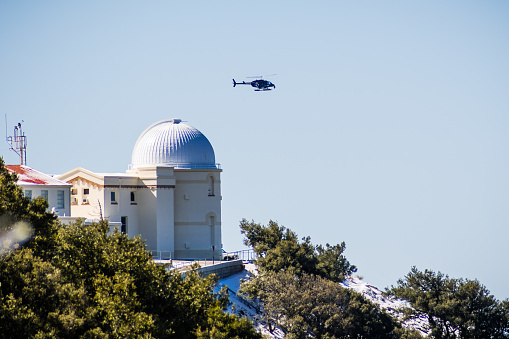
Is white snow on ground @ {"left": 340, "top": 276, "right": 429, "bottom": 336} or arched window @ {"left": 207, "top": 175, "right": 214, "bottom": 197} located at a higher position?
arched window @ {"left": 207, "top": 175, "right": 214, "bottom": 197}

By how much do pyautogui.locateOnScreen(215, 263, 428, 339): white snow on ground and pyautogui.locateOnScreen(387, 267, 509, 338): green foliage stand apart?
5.50ft

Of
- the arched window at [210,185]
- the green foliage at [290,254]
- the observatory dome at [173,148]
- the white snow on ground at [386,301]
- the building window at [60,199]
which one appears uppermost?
the observatory dome at [173,148]

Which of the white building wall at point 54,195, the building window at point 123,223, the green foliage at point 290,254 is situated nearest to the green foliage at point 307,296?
the green foliage at point 290,254

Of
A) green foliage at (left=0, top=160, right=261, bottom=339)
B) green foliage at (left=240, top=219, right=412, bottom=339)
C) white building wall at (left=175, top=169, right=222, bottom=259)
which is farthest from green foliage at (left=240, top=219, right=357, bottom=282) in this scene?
green foliage at (left=0, top=160, right=261, bottom=339)

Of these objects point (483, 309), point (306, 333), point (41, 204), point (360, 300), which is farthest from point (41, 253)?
point (483, 309)

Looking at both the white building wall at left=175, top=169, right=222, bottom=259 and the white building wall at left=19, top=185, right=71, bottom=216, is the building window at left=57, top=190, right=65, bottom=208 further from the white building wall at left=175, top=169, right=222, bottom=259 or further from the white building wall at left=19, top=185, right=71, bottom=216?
the white building wall at left=175, top=169, right=222, bottom=259

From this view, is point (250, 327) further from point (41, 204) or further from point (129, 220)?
point (129, 220)

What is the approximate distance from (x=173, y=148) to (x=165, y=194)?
380 cm

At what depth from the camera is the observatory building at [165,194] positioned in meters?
59.6

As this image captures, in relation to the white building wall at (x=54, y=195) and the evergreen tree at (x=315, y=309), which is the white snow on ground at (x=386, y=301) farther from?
the white building wall at (x=54, y=195)

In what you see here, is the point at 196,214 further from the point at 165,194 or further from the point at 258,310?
the point at 258,310

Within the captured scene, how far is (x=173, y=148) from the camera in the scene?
62.7 metres

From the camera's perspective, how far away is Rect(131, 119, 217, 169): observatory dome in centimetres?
6259

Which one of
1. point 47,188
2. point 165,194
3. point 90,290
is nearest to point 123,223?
point 165,194
